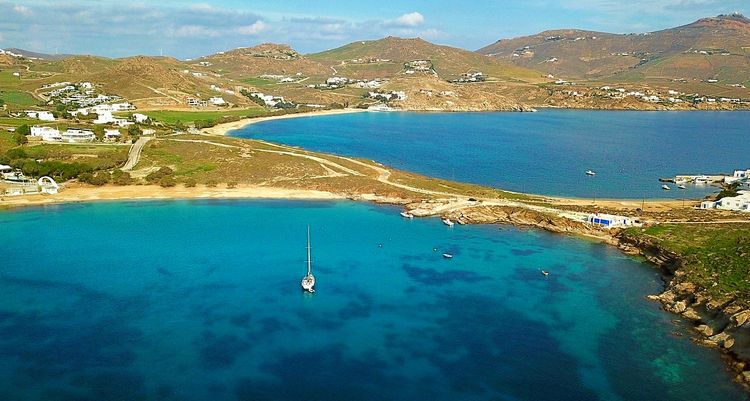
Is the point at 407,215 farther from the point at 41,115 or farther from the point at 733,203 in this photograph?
the point at 41,115

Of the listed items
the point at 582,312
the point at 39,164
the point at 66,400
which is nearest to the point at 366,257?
the point at 582,312

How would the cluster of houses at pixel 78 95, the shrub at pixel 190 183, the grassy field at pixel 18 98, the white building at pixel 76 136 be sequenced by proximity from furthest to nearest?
the cluster of houses at pixel 78 95 < the grassy field at pixel 18 98 < the white building at pixel 76 136 < the shrub at pixel 190 183

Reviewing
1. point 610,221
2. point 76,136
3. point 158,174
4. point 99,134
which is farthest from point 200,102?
point 610,221

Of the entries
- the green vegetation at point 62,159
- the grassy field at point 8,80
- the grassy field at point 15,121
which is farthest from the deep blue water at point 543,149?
the grassy field at point 8,80

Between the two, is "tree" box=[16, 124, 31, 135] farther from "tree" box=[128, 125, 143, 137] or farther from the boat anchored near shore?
the boat anchored near shore

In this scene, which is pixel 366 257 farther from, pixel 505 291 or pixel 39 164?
pixel 39 164

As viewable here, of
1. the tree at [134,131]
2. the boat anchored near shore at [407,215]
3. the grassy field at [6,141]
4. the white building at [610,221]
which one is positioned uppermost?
the tree at [134,131]

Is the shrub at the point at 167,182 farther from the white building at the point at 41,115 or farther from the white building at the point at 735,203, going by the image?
the white building at the point at 735,203
